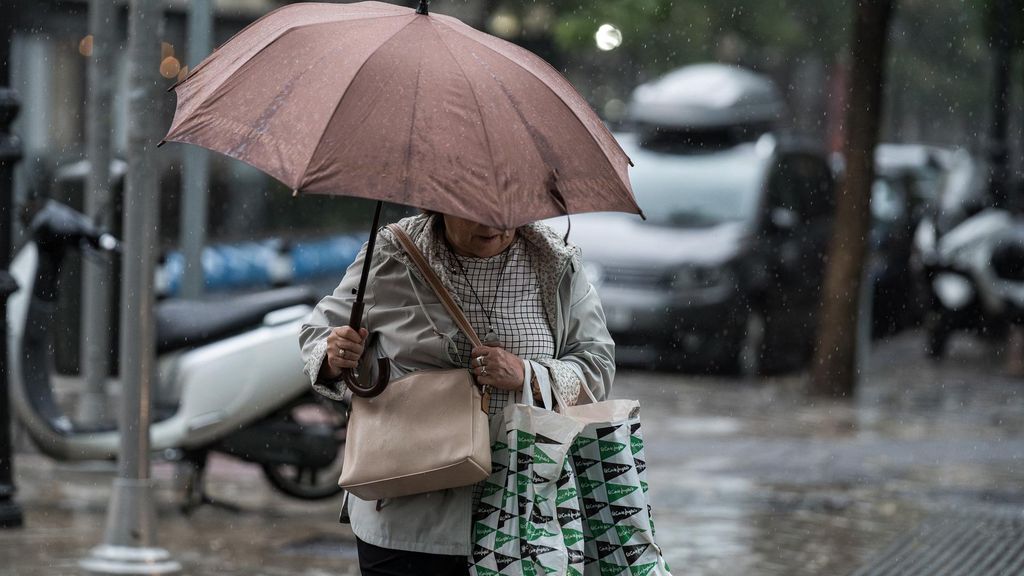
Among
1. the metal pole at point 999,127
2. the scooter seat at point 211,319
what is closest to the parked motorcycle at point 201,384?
the scooter seat at point 211,319

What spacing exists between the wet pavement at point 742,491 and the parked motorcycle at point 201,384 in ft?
1.01

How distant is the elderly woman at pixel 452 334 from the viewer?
3941 mm

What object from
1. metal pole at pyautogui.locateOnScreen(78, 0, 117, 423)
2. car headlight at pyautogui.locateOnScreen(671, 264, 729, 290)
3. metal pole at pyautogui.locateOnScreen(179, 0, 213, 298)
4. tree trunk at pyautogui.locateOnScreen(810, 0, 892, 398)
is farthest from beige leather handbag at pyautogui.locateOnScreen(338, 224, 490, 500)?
A: car headlight at pyautogui.locateOnScreen(671, 264, 729, 290)

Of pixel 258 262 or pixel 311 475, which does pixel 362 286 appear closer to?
pixel 311 475

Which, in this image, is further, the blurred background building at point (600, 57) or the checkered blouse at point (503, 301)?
the blurred background building at point (600, 57)

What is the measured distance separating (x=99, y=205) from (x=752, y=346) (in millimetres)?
7200

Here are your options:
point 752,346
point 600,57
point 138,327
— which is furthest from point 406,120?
point 600,57

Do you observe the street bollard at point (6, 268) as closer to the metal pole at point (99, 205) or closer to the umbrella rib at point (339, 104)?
the metal pole at point (99, 205)

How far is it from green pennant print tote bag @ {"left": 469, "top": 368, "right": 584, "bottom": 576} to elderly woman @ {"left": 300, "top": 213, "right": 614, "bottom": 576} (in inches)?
2.2

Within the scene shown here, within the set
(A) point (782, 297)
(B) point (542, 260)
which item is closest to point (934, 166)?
(A) point (782, 297)

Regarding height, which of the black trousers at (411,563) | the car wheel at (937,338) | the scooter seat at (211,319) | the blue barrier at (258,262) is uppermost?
the scooter seat at (211,319)

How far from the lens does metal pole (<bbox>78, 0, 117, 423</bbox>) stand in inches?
359

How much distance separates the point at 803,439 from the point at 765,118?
7.22m

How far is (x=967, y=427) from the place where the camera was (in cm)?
1226
